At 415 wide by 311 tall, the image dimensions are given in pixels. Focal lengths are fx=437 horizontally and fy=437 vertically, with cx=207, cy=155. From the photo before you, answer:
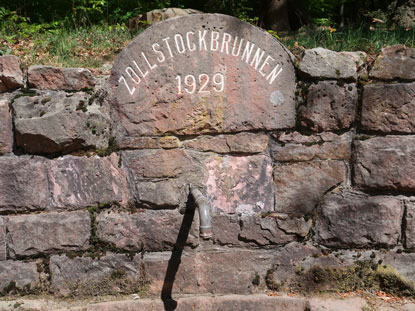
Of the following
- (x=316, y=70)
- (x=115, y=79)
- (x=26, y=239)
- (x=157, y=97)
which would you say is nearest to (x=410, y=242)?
(x=316, y=70)

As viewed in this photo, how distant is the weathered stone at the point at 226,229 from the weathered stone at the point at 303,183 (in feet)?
0.88

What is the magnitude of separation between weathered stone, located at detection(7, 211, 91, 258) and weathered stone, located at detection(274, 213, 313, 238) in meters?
1.11

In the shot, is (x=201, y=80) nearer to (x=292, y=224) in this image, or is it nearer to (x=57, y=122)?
(x=57, y=122)

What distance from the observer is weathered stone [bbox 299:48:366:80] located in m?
2.48

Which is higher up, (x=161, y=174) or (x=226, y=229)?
(x=161, y=174)

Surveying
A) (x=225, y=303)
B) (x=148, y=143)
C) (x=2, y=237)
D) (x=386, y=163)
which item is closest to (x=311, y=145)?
(x=386, y=163)

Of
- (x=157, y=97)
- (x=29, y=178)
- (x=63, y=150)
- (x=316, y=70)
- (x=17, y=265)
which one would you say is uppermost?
(x=316, y=70)

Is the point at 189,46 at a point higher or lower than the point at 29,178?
higher

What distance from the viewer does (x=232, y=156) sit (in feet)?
8.36

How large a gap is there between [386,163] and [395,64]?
1.85 ft

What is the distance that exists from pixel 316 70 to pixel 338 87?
160 mm

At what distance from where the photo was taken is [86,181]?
2459 mm

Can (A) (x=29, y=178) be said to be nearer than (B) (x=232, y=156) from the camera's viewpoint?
Yes

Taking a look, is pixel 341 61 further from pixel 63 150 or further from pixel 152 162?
pixel 63 150
